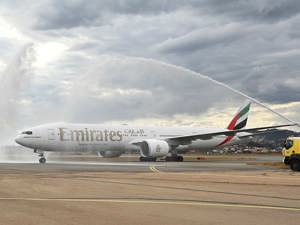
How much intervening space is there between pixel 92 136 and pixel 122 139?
3.86 metres

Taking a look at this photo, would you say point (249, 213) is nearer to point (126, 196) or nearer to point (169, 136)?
point (126, 196)

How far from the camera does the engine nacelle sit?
152 ft

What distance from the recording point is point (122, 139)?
48875 millimetres

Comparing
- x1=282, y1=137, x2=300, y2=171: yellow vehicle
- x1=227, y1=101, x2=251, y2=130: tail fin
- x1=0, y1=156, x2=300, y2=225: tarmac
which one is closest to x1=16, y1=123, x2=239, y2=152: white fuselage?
x1=227, y1=101, x2=251, y2=130: tail fin

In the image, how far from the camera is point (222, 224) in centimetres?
865

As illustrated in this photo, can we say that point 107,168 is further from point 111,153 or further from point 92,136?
point 111,153

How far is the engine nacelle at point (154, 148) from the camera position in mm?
46281

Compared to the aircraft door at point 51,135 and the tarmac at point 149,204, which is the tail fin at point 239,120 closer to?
the aircraft door at point 51,135

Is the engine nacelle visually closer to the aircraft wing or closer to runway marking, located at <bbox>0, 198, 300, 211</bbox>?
the aircraft wing

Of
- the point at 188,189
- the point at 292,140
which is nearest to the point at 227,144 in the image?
the point at 292,140

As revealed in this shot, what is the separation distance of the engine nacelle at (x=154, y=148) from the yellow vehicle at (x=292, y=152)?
1808cm

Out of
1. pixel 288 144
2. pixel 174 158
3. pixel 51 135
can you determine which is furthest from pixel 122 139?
pixel 288 144

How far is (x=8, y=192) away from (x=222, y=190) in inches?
272

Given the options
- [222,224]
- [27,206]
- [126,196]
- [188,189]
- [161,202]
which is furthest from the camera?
[188,189]
